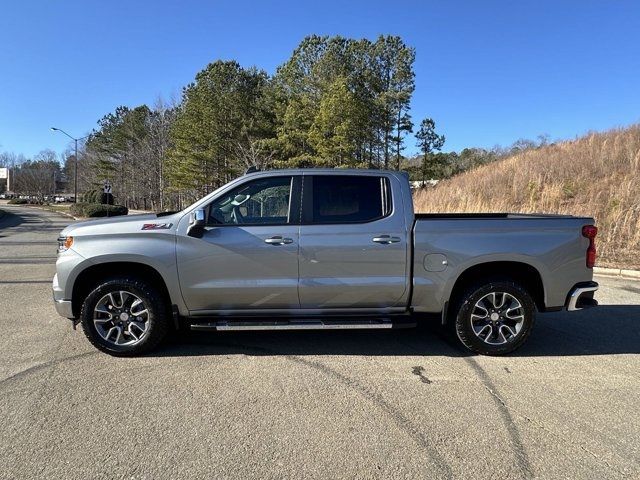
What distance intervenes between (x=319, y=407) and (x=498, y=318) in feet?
7.43

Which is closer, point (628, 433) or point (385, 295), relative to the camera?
point (628, 433)

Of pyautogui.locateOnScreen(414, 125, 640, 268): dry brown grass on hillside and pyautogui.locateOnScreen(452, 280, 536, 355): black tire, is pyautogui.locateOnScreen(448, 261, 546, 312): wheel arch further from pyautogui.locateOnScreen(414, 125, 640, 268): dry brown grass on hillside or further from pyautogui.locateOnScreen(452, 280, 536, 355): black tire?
pyautogui.locateOnScreen(414, 125, 640, 268): dry brown grass on hillside

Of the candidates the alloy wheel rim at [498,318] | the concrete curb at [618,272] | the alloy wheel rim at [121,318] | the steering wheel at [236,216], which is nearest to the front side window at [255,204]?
the steering wheel at [236,216]

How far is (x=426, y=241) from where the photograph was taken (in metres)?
4.72

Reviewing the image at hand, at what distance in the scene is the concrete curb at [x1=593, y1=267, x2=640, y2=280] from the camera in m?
10.0

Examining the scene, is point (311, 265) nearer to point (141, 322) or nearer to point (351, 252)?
point (351, 252)

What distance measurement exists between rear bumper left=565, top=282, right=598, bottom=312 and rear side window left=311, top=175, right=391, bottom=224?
2.11m

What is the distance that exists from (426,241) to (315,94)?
1318 inches

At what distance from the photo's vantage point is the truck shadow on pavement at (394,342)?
499 cm

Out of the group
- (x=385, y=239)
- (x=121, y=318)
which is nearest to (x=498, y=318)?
(x=385, y=239)

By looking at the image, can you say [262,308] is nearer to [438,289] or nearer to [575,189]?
[438,289]

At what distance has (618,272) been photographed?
1025 cm

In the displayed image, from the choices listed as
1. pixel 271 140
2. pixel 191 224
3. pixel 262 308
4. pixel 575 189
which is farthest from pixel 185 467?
pixel 271 140

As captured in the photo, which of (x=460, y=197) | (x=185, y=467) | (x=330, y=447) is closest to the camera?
(x=185, y=467)
